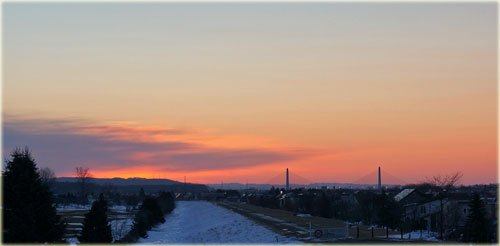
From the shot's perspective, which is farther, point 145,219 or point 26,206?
point 145,219

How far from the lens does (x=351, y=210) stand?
3708 inches

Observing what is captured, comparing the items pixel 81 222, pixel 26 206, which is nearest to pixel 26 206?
pixel 26 206

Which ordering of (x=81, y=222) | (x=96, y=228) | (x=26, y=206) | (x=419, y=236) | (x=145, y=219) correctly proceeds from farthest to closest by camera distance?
1. (x=81, y=222)
2. (x=145, y=219)
3. (x=419, y=236)
4. (x=96, y=228)
5. (x=26, y=206)

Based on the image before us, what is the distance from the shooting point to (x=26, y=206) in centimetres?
2062

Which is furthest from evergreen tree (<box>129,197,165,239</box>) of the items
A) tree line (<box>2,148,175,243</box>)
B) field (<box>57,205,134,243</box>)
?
tree line (<box>2,148,175,243</box>)

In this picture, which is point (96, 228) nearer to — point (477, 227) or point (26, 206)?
point (26, 206)

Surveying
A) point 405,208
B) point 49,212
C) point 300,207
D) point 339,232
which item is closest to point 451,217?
point 339,232

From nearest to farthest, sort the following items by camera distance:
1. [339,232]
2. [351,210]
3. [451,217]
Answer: [339,232] < [451,217] < [351,210]

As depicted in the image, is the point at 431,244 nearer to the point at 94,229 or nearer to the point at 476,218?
the point at 476,218

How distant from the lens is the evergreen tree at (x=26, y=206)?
2005cm

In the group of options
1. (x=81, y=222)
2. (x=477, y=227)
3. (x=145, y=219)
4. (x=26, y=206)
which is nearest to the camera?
(x=26, y=206)

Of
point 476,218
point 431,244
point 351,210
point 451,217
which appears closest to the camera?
point 476,218

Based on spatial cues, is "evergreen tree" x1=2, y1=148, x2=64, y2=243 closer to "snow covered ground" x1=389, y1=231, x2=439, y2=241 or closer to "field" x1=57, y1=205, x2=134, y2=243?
"field" x1=57, y1=205, x2=134, y2=243

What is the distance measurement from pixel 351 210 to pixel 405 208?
58.4ft
